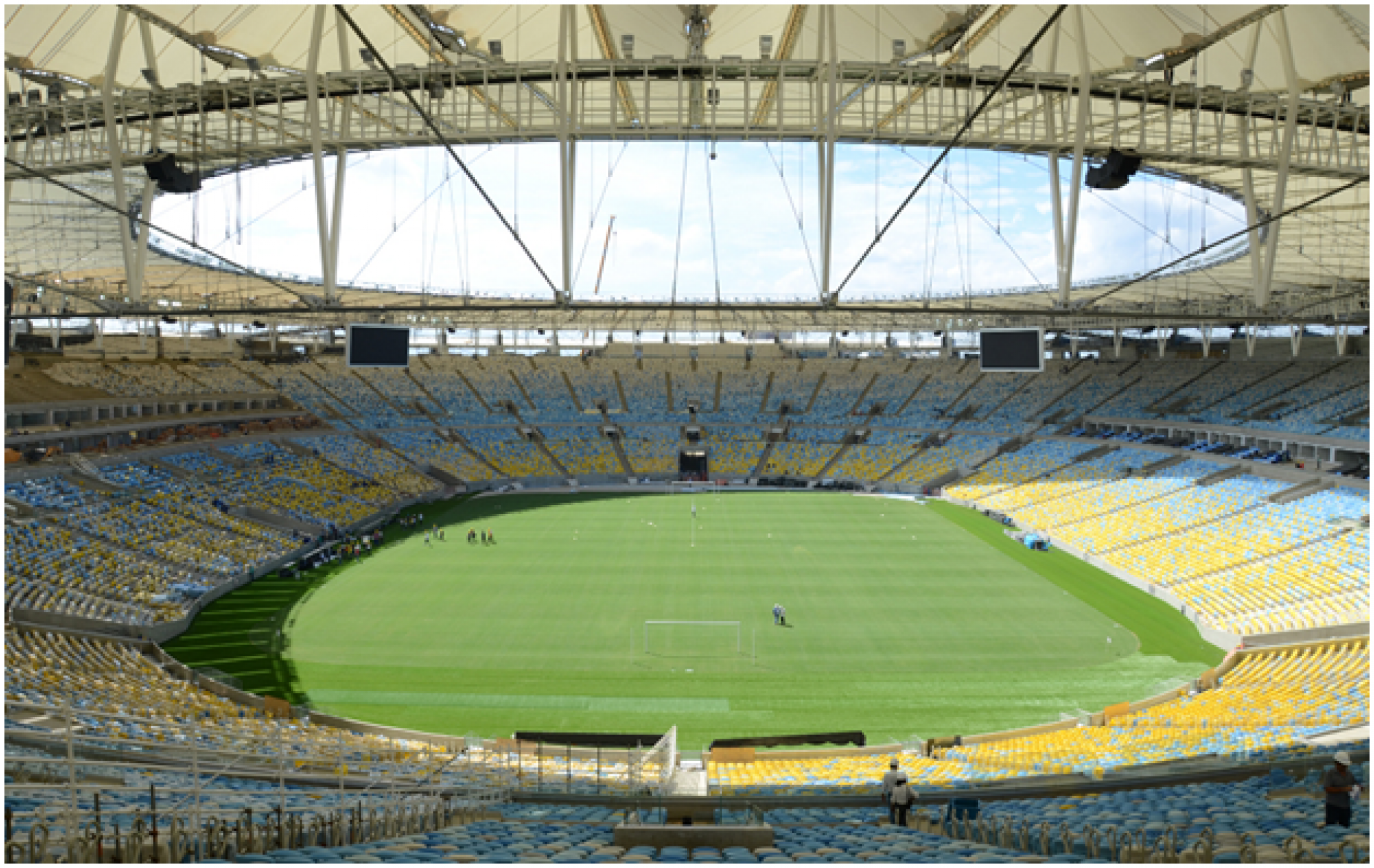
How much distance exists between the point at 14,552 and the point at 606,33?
19.2 metres

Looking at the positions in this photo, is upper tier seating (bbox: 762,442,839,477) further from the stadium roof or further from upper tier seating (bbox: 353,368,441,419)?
the stadium roof

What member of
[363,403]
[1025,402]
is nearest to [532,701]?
[363,403]

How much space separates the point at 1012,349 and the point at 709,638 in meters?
9.93

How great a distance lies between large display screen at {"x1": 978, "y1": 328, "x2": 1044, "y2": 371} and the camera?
57.7 ft

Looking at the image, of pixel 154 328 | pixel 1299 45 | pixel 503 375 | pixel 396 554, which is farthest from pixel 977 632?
pixel 154 328

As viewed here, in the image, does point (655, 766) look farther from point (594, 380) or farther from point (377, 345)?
point (594, 380)

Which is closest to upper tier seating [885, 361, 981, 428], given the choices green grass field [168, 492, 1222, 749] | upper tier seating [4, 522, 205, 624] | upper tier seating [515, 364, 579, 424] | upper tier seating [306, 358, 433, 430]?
green grass field [168, 492, 1222, 749]

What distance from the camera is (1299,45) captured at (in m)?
18.0

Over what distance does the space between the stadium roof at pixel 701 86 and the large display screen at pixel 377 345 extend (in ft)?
2.20

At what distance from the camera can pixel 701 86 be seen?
601 inches

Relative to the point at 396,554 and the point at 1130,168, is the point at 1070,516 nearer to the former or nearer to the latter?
the point at 1130,168

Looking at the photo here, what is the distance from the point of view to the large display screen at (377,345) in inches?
637

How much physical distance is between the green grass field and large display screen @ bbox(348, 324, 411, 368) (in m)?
6.86

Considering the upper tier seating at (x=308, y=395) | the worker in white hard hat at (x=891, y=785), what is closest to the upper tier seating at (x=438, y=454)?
the upper tier seating at (x=308, y=395)
